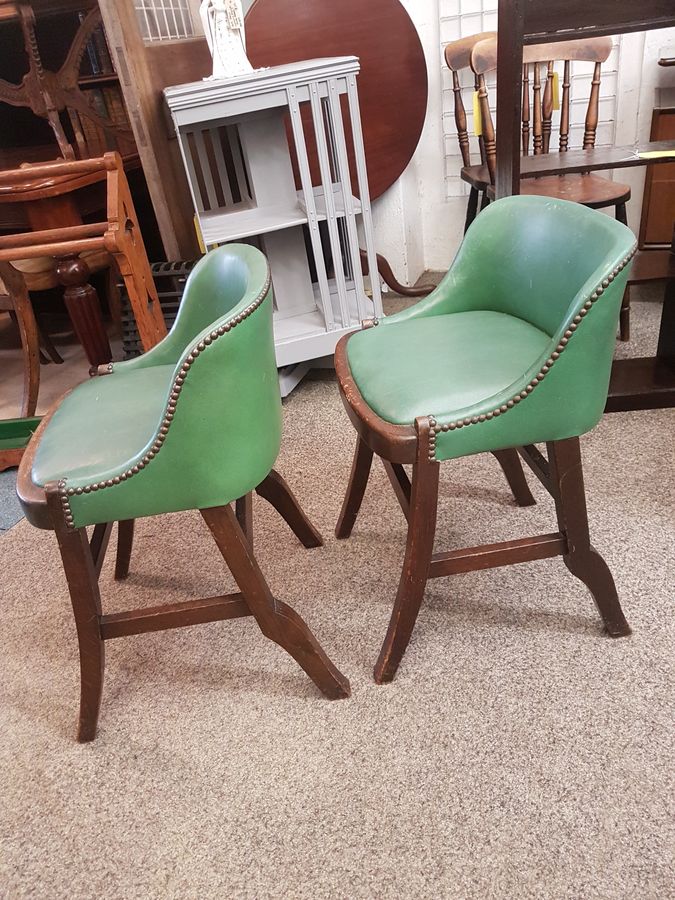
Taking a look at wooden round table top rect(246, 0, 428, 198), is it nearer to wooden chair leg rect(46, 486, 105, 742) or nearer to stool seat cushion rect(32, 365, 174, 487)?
stool seat cushion rect(32, 365, 174, 487)

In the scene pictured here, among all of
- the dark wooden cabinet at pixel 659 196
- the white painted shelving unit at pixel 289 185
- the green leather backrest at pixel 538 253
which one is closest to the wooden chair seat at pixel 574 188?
the dark wooden cabinet at pixel 659 196

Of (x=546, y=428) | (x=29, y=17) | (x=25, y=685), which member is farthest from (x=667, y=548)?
(x=29, y=17)

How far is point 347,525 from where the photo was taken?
5.32 ft

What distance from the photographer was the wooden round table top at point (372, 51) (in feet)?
8.06

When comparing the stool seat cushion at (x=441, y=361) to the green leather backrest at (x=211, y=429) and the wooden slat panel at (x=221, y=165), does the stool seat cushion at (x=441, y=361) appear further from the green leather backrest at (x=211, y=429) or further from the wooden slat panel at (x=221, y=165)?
the wooden slat panel at (x=221, y=165)

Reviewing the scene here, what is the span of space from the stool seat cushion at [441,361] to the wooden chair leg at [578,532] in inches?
6.6

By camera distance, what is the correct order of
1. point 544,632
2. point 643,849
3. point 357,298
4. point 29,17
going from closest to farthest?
point 643,849
point 544,632
point 357,298
point 29,17

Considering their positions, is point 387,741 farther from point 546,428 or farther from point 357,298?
point 357,298

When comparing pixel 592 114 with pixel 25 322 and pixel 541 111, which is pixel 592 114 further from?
pixel 25 322

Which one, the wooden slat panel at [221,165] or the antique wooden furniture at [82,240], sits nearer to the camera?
the antique wooden furniture at [82,240]

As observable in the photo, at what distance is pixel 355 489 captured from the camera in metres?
1.55

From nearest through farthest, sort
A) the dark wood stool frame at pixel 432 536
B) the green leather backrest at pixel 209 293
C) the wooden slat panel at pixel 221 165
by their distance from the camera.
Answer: the dark wood stool frame at pixel 432 536
the green leather backrest at pixel 209 293
the wooden slat panel at pixel 221 165

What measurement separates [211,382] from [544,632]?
82 cm

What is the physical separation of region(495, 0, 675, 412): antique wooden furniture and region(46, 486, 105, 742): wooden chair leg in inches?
53.5
